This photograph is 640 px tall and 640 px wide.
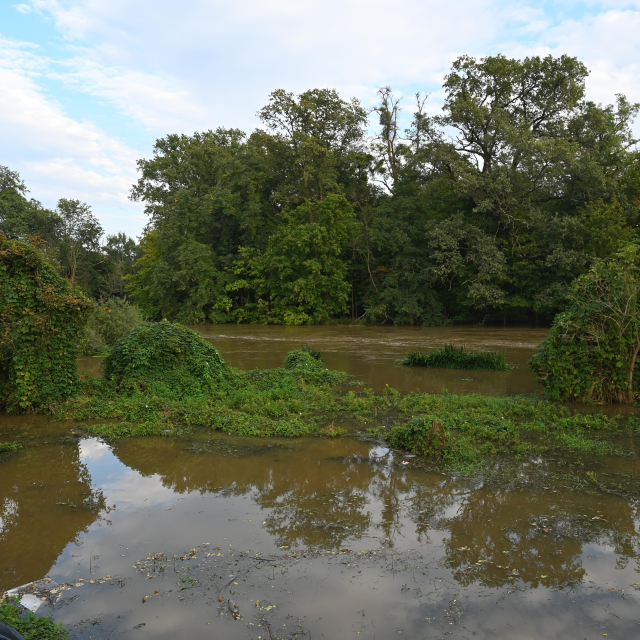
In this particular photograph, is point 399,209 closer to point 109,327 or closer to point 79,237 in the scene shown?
point 109,327

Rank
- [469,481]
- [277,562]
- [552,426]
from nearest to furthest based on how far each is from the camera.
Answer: [277,562] → [469,481] → [552,426]

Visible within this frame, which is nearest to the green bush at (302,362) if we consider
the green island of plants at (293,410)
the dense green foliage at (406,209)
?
the green island of plants at (293,410)

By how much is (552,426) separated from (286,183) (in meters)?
36.3

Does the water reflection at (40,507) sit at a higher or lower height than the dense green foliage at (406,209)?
lower

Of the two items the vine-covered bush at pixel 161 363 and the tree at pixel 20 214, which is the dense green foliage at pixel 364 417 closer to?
the vine-covered bush at pixel 161 363

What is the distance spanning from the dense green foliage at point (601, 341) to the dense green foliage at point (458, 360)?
190 inches

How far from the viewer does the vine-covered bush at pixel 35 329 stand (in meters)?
10.3

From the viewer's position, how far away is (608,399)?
11.3 m

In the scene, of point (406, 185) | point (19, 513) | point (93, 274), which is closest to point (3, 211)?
point (93, 274)

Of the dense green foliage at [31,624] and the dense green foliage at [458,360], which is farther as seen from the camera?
the dense green foliage at [458,360]

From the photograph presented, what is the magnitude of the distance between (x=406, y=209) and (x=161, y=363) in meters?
28.8

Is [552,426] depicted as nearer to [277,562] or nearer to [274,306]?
[277,562]

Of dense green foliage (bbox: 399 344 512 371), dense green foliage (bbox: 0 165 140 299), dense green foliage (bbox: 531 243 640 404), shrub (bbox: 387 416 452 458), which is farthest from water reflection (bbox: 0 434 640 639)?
dense green foliage (bbox: 0 165 140 299)

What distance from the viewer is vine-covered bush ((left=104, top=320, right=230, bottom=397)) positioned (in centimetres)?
1186
